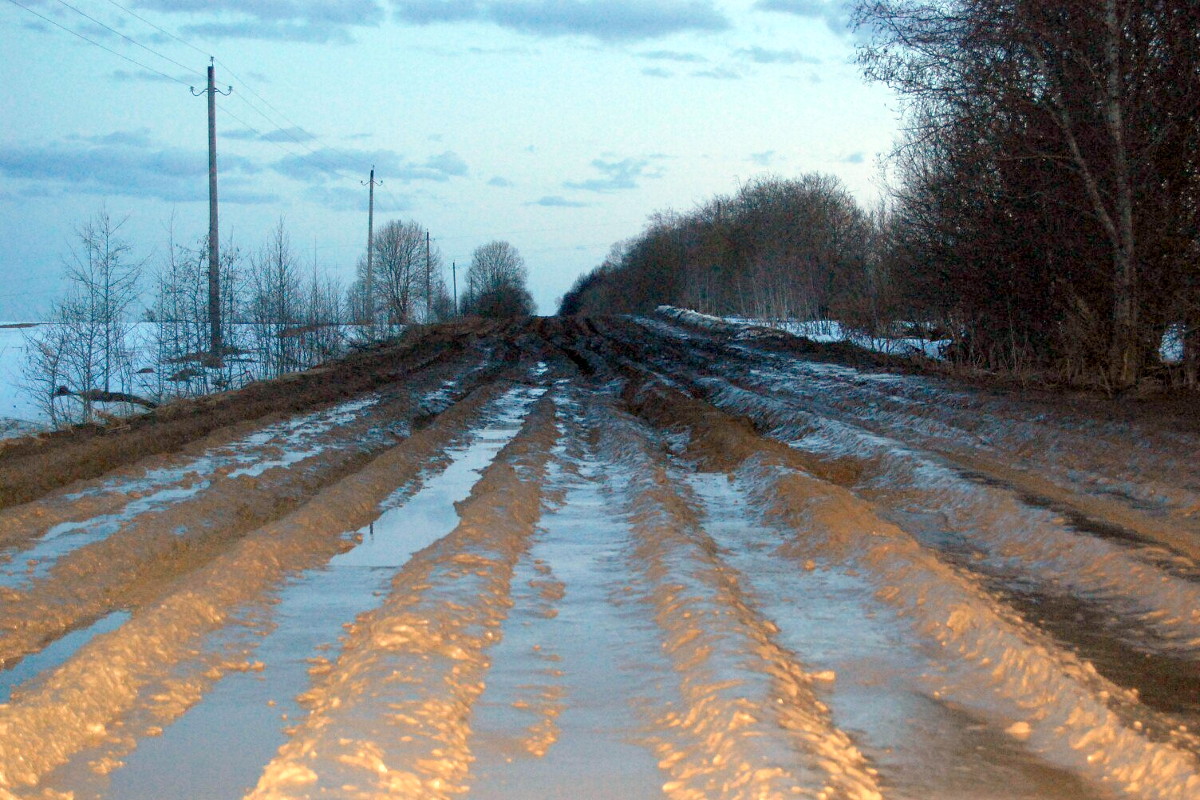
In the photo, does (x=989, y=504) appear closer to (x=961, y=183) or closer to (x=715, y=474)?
(x=715, y=474)

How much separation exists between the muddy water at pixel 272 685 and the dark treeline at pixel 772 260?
835 inches

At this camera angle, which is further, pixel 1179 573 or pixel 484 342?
pixel 484 342

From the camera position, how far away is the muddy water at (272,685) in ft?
14.5

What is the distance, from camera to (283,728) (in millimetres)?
4980

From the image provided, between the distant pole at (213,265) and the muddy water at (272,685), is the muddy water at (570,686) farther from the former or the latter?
the distant pole at (213,265)

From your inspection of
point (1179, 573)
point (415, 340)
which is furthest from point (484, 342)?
point (1179, 573)

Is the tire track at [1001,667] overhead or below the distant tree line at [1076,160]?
below

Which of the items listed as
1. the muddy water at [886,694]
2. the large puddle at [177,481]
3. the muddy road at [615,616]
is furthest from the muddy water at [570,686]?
the large puddle at [177,481]


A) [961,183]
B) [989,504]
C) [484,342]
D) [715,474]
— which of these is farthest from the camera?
[484,342]

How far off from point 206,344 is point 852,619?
76.4ft

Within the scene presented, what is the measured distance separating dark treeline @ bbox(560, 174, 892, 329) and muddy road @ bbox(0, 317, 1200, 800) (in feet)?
59.3

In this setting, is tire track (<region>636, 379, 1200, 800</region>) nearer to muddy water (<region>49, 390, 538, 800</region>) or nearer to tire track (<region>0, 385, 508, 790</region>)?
muddy water (<region>49, 390, 538, 800</region>)

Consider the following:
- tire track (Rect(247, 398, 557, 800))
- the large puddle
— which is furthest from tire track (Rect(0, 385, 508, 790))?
the large puddle

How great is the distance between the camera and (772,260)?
44.0m
